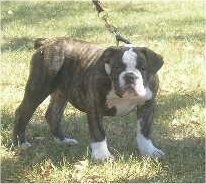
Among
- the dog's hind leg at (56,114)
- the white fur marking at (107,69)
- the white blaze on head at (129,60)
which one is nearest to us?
the white blaze on head at (129,60)

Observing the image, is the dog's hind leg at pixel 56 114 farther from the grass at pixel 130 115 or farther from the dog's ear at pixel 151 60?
the dog's ear at pixel 151 60

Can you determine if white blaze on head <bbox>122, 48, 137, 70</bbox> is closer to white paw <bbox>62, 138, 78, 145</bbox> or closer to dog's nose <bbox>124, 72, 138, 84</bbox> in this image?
dog's nose <bbox>124, 72, 138, 84</bbox>

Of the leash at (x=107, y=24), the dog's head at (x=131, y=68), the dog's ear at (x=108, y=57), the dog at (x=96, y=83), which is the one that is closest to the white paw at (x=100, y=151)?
the dog at (x=96, y=83)

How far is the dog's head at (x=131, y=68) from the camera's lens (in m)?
5.72

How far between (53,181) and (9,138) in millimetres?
1303

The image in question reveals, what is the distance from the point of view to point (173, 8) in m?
15.5

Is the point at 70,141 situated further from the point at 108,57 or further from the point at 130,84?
the point at 130,84

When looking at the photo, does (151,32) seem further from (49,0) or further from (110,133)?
(110,133)

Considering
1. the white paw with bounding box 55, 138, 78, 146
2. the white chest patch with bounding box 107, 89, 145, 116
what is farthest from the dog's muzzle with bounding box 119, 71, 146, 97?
the white paw with bounding box 55, 138, 78, 146

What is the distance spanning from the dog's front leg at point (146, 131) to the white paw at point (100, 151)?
38 cm

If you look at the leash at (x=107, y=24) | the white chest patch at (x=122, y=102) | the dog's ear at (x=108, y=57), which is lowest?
the white chest patch at (x=122, y=102)

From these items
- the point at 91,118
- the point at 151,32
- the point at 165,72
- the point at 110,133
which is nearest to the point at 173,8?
the point at 151,32

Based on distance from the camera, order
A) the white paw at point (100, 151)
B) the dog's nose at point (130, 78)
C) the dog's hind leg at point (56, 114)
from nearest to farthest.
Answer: the dog's nose at point (130, 78)
the white paw at point (100, 151)
the dog's hind leg at point (56, 114)

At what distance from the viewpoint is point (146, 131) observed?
20.7 feet
